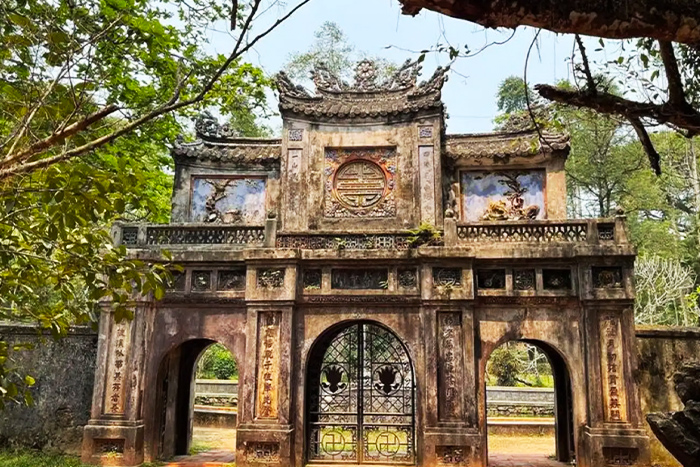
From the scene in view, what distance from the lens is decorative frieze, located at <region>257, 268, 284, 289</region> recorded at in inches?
388

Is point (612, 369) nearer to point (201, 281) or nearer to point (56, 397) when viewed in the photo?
point (201, 281)

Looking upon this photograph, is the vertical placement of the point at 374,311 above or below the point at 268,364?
above

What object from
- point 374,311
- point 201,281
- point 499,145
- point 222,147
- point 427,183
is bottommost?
point 374,311

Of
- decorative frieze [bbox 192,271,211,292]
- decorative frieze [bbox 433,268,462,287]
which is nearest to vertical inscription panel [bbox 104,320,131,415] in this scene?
decorative frieze [bbox 192,271,211,292]

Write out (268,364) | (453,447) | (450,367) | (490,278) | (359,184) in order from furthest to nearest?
1. (359,184)
2. (490,278)
3. (268,364)
4. (450,367)
5. (453,447)

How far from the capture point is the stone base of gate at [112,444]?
941 cm

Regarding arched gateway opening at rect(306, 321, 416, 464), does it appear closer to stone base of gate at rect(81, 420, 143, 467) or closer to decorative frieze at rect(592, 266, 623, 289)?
stone base of gate at rect(81, 420, 143, 467)

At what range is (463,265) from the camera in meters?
9.64

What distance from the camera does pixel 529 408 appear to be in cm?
1712

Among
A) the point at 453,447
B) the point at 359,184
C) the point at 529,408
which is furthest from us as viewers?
the point at 529,408

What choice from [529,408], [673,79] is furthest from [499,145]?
[529,408]

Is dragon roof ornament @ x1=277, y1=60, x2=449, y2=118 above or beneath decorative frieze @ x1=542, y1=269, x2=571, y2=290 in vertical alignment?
above

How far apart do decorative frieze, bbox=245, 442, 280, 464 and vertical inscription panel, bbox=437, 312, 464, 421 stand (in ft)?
8.50

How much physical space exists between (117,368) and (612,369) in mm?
7886
